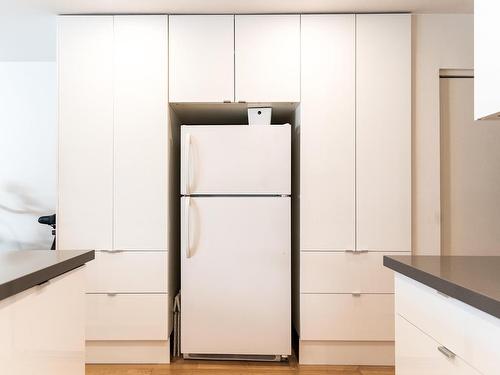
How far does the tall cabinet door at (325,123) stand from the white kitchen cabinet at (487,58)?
126 cm

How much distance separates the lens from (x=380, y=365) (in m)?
2.62

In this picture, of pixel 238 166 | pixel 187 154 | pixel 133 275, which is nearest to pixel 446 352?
pixel 238 166

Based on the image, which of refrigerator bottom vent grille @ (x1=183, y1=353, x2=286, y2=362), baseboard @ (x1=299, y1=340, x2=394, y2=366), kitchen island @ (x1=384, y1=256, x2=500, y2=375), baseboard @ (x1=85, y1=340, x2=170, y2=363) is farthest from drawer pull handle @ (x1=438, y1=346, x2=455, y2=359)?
baseboard @ (x1=85, y1=340, x2=170, y2=363)

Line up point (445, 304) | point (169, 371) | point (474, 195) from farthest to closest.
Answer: point (474, 195) → point (169, 371) → point (445, 304)

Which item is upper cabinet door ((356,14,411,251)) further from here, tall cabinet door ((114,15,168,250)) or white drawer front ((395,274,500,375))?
tall cabinet door ((114,15,168,250))

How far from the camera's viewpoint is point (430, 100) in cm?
264

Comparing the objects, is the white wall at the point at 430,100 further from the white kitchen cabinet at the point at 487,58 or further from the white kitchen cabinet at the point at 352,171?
the white kitchen cabinet at the point at 487,58

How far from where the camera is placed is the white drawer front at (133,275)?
258cm

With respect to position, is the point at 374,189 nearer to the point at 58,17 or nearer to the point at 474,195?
the point at 474,195

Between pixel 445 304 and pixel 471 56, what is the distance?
2.10 metres

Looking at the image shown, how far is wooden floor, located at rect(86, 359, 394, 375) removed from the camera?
2.50 metres

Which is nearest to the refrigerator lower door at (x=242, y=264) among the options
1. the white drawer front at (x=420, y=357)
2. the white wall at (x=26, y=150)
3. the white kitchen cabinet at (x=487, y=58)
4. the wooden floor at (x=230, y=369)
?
the wooden floor at (x=230, y=369)

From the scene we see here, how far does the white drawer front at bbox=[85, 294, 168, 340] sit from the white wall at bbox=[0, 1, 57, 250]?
1.27m

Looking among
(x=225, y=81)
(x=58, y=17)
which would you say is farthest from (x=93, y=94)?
(x=225, y=81)
